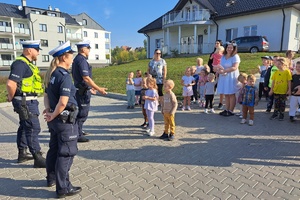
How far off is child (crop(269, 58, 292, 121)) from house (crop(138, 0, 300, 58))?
17.8 m

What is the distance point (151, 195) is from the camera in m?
2.94

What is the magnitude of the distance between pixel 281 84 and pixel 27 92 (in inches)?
236

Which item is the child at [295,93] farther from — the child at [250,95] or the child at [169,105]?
the child at [169,105]

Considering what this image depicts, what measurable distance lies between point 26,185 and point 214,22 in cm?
2726

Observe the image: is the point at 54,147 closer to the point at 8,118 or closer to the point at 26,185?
the point at 26,185

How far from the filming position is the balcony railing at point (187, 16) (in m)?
26.5

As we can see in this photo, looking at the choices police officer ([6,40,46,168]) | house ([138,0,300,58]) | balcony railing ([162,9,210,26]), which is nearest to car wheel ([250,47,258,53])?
house ([138,0,300,58])

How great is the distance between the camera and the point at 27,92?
11.7 feet

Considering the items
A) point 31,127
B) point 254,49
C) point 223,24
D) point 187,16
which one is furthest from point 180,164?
point 187,16

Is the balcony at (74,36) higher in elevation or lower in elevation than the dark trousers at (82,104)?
higher

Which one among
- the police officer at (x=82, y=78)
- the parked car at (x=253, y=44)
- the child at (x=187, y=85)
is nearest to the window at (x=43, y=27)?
the parked car at (x=253, y=44)

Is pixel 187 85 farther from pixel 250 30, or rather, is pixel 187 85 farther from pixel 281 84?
pixel 250 30

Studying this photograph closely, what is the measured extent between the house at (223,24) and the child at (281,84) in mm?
17761

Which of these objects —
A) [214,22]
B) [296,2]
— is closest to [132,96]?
[296,2]
